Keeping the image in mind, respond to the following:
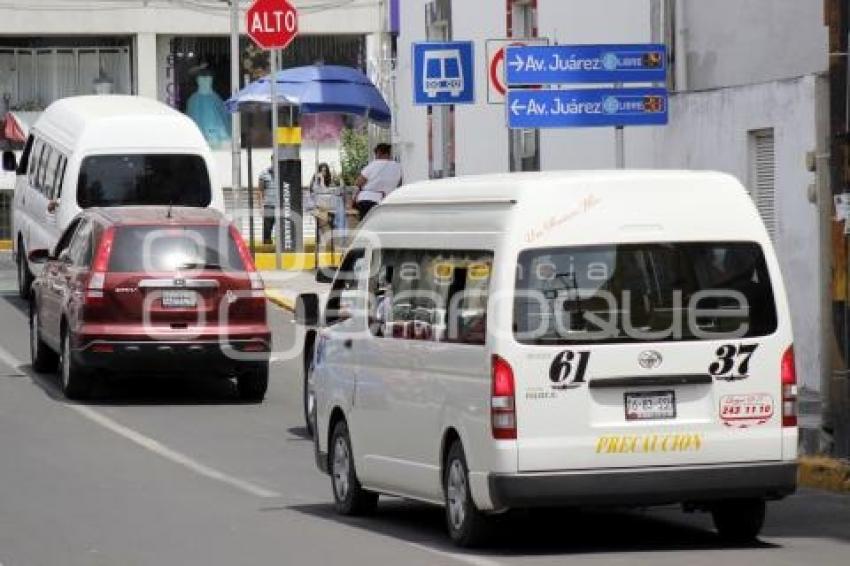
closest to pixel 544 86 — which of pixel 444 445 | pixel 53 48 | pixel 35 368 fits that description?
pixel 35 368

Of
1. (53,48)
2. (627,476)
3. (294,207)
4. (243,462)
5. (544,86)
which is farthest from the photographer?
(53,48)

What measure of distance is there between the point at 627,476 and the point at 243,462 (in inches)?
240

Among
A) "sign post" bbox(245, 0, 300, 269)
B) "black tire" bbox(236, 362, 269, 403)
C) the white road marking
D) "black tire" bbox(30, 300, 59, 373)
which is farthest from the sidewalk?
the white road marking

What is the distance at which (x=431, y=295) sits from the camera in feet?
46.6

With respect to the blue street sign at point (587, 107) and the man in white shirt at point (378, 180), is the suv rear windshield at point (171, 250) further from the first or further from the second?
the man in white shirt at point (378, 180)

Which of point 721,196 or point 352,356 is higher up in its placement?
point 721,196

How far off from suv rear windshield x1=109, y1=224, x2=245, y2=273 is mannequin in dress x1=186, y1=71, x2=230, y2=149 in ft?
108

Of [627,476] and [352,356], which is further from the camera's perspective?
[352,356]

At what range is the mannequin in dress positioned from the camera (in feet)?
183

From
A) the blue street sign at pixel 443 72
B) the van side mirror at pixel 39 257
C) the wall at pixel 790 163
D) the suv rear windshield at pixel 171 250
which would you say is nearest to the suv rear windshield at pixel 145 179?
the blue street sign at pixel 443 72

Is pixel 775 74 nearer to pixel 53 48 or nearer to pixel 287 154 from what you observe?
pixel 287 154

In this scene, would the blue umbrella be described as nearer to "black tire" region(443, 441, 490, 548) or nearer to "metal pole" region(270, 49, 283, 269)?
"metal pole" region(270, 49, 283, 269)

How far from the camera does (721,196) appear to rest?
1352 centimetres

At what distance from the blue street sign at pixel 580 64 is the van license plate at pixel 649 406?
968 cm
